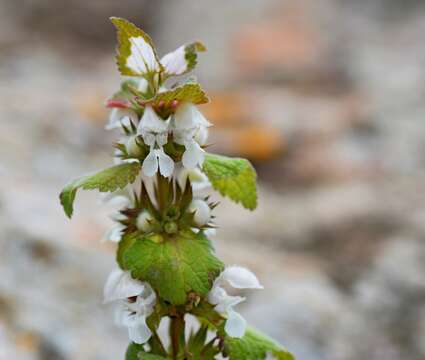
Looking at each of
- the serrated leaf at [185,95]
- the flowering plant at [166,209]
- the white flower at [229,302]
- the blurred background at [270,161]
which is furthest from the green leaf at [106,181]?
the blurred background at [270,161]

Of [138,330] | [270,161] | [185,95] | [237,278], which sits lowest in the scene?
[138,330]

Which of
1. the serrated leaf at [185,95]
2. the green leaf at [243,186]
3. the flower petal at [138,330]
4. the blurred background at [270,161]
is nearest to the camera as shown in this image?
the serrated leaf at [185,95]

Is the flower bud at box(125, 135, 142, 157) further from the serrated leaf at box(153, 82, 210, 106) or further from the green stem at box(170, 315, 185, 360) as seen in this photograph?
the green stem at box(170, 315, 185, 360)

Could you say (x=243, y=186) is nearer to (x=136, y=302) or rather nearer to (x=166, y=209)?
(x=166, y=209)

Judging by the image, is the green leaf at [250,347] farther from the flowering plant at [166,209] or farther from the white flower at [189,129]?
the white flower at [189,129]

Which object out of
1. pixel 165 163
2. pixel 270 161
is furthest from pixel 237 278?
pixel 270 161

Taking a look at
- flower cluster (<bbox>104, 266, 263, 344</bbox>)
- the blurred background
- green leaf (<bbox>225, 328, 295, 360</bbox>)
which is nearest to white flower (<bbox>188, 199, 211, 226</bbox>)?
flower cluster (<bbox>104, 266, 263, 344</bbox>)

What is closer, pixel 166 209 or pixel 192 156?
pixel 192 156

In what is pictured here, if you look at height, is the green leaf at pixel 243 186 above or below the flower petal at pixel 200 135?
above
